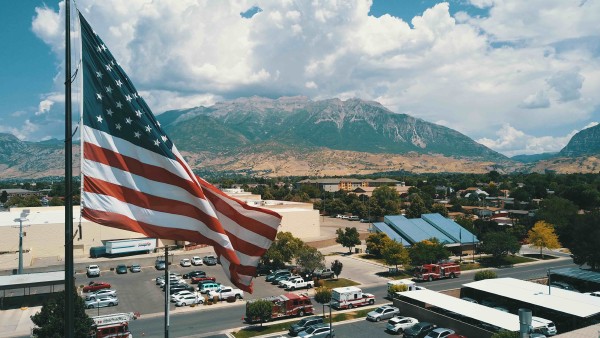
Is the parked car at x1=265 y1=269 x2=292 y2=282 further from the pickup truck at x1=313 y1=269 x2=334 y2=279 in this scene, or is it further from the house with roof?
the house with roof

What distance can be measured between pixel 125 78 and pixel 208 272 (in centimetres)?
4461

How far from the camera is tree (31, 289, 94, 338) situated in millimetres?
24125

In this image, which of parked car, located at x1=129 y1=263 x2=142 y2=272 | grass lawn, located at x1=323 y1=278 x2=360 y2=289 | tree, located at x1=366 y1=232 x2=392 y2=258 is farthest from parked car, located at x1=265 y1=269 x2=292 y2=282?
parked car, located at x1=129 y1=263 x2=142 y2=272

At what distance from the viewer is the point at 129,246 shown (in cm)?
5728

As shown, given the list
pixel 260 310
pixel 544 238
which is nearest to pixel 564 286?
pixel 544 238

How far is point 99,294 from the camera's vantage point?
127 feet

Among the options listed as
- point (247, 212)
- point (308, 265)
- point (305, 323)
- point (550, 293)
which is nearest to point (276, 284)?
point (308, 265)

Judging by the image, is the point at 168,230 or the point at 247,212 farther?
the point at 247,212

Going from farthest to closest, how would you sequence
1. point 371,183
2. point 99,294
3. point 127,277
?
point 371,183 → point 127,277 → point 99,294

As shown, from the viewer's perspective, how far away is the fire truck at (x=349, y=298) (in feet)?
118

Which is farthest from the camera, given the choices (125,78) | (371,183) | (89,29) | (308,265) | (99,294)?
(371,183)

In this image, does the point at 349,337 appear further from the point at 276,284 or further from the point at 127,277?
the point at 127,277

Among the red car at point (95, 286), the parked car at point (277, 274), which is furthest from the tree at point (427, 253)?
the red car at point (95, 286)

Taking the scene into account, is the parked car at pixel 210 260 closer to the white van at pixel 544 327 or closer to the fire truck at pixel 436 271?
the fire truck at pixel 436 271
